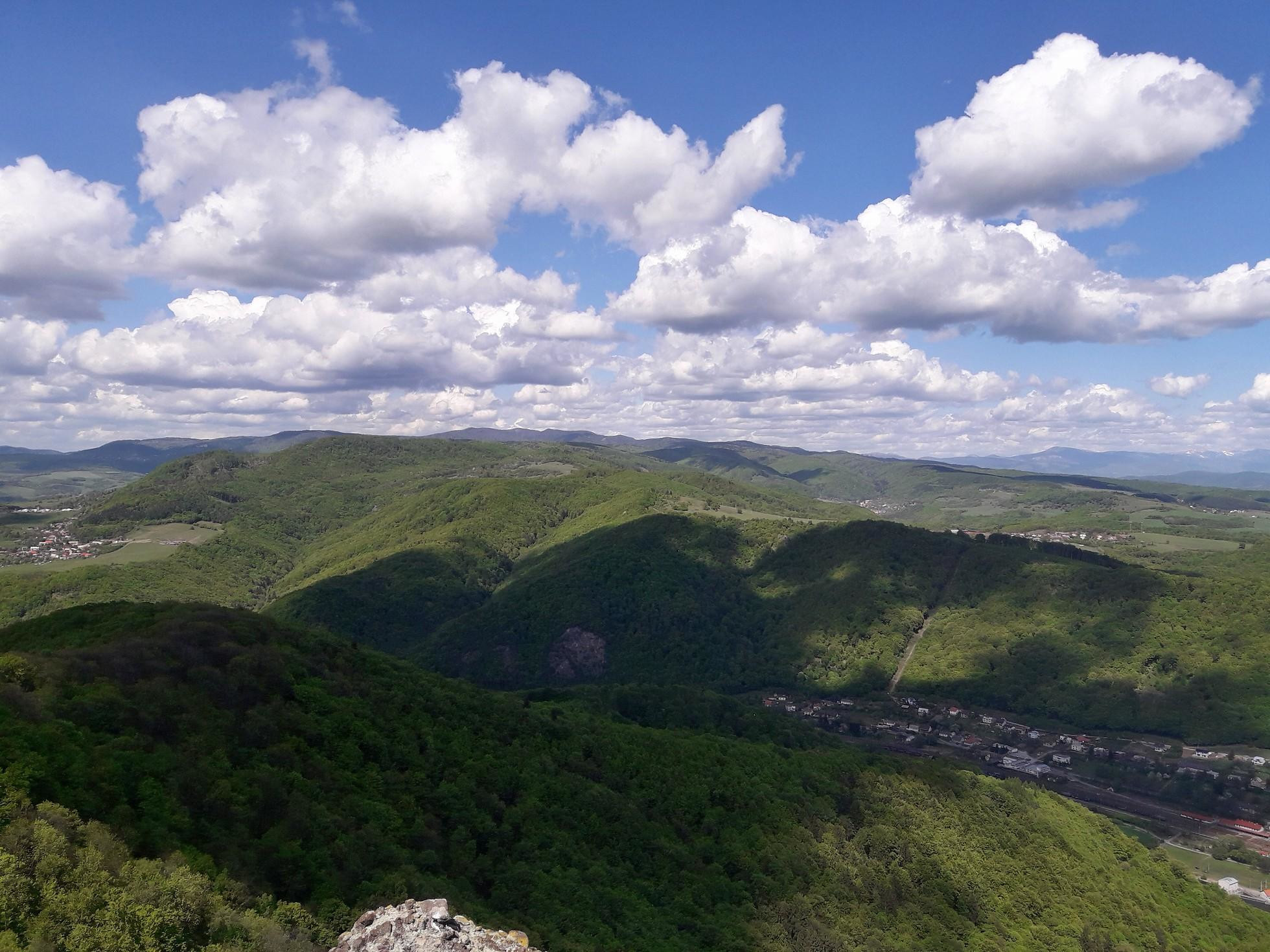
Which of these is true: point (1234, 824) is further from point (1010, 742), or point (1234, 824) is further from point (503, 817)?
point (503, 817)

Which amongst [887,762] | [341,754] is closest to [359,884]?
[341,754]

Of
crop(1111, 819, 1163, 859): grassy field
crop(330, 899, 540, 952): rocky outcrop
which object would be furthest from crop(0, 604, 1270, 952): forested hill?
crop(1111, 819, 1163, 859): grassy field

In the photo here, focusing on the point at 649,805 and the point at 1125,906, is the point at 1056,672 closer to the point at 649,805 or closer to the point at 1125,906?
the point at 1125,906

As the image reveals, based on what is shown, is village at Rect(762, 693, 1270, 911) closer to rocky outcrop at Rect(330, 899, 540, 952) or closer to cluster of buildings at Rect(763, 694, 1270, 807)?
cluster of buildings at Rect(763, 694, 1270, 807)

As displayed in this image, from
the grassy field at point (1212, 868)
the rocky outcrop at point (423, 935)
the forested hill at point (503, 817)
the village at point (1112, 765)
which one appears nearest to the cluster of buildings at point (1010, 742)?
the village at point (1112, 765)

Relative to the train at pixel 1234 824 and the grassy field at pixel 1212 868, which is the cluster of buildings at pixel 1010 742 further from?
the grassy field at pixel 1212 868

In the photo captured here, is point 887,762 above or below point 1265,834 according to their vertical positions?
above
